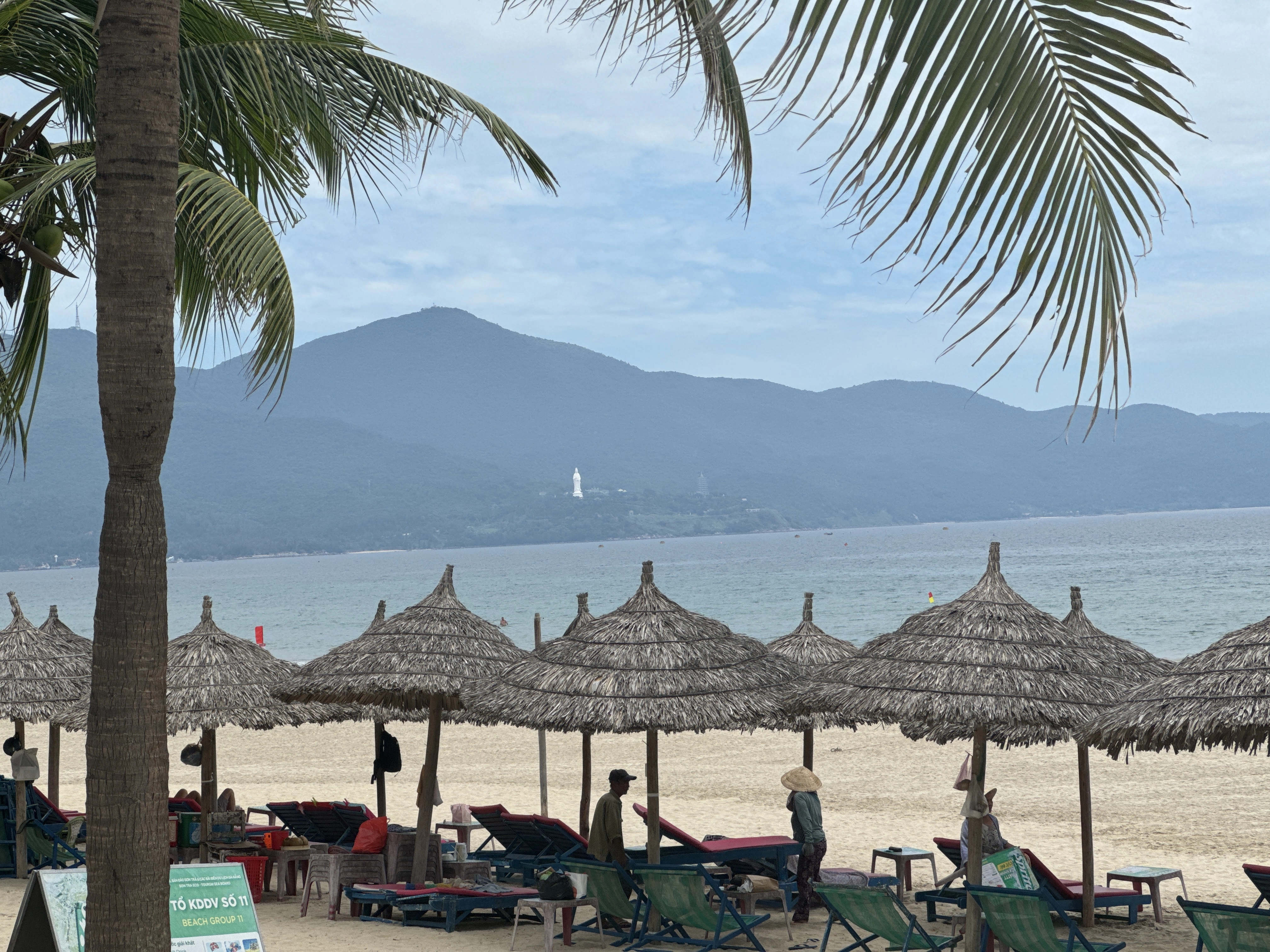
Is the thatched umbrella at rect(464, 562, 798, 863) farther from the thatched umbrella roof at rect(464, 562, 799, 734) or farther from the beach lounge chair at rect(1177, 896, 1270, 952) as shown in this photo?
the beach lounge chair at rect(1177, 896, 1270, 952)

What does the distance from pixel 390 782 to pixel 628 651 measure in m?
11.2

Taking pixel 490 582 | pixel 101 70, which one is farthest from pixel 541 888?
pixel 490 582

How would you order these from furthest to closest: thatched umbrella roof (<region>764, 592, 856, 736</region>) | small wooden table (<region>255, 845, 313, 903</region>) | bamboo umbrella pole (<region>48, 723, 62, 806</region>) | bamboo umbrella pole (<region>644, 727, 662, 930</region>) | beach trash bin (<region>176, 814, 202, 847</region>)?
bamboo umbrella pole (<region>48, 723, 62, 806</region>) < thatched umbrella roof (<region>764, 592, 856, 736</region>) < beach trash bin (<region>176, 814, 202, 847</region>) < small wooden table (<region>255, 845, 313, 903</region>) < bamboo umbrella pole (<region>644, 727, 662, 930</region>)

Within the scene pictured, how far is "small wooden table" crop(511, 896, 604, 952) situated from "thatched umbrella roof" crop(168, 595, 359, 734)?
3.06 metres

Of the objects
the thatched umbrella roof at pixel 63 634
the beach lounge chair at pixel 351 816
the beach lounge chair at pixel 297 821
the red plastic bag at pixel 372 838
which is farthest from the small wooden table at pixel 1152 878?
the thatched umbrella roof at pixel 63 634

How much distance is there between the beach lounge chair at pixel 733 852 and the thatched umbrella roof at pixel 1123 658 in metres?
2.59

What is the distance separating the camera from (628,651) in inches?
348

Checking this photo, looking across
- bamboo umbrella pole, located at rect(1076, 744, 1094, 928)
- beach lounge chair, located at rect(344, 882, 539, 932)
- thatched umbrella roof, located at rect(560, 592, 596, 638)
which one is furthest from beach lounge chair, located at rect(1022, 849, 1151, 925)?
thatched umbrella roof, located at rect(560, 592, 596, 638)

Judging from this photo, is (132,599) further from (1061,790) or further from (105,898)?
(1061,790)

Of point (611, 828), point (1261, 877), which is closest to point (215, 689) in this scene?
point (611, 828)

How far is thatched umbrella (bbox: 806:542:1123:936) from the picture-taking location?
7523 mm

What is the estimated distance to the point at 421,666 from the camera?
990 cm

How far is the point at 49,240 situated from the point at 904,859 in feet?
25.7

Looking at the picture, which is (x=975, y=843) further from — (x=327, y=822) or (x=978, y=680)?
(x=327, y=822)
